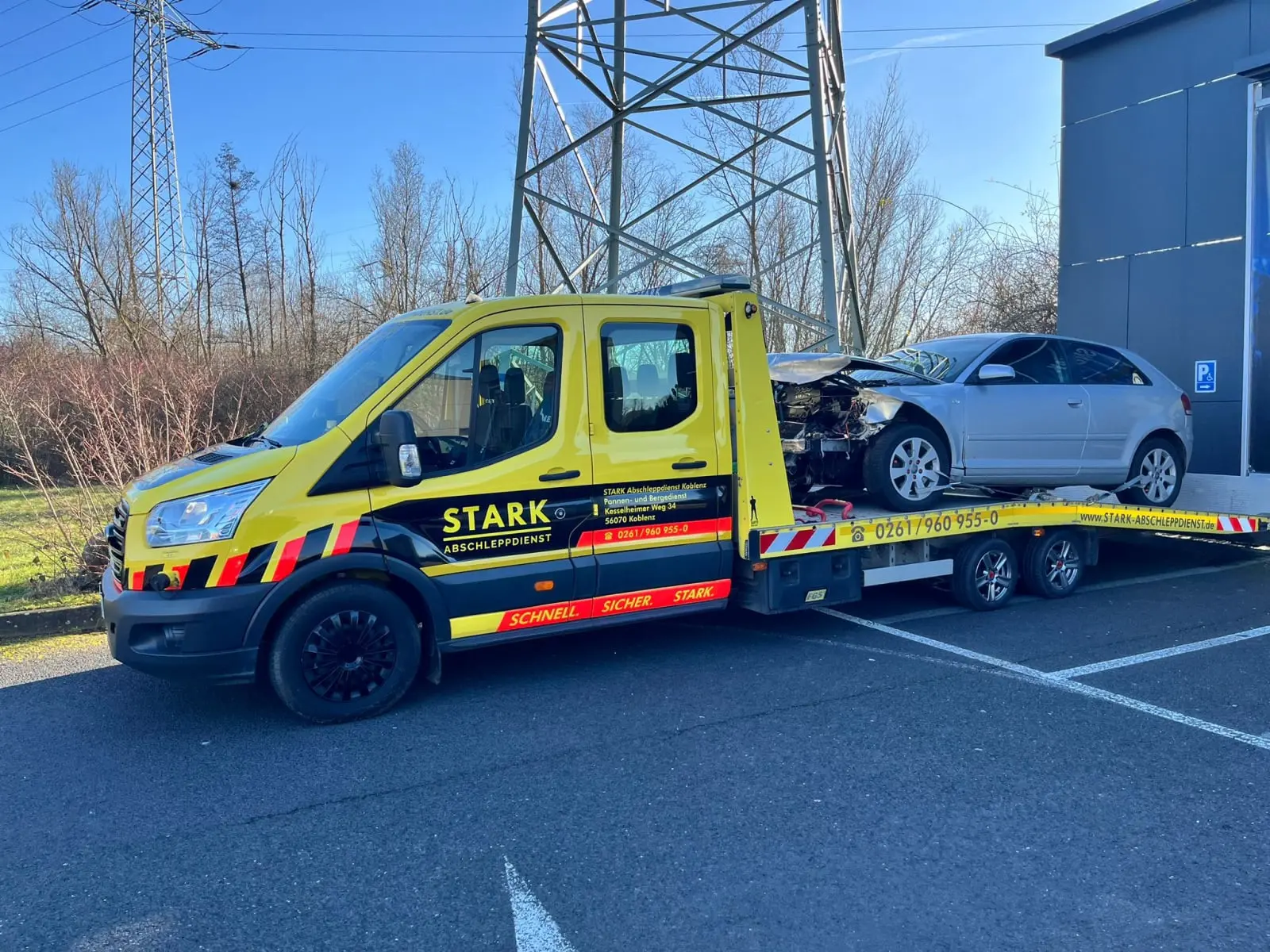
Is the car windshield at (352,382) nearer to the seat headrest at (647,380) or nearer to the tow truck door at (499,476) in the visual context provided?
the tow truck door at (499,476)

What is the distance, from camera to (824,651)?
6.49 metres

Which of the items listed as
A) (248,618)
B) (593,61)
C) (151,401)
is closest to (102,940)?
(248,618)

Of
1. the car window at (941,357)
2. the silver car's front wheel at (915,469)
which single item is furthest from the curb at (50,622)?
the car window at (941,357)

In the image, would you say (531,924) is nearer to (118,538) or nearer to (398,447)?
(398,447)

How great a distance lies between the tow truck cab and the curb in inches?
97.6

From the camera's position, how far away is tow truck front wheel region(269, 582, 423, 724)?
16.2 feet

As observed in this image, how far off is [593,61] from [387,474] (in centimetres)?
850

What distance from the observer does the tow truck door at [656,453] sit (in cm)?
568

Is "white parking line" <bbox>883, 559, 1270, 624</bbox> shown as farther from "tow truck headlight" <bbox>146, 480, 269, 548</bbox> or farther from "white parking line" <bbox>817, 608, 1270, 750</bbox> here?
"tow truck headlight" <bbox>146, 480, 269, 548</bbox>

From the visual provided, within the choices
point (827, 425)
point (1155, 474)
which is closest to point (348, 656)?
point (827, 425)

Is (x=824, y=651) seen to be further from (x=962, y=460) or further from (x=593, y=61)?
(x=593, y=61)

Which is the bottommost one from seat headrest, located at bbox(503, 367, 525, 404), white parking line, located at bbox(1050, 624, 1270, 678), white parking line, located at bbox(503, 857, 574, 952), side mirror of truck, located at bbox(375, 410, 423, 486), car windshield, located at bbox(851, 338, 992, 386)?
white parking line, located at bbox(503, 857, 574, 952)

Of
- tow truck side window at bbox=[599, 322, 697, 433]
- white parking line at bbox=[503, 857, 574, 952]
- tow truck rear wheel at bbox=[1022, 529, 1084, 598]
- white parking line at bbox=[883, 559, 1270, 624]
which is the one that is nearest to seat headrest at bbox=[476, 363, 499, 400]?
tow truck side window at bbox=[599, 322, 697, 433]

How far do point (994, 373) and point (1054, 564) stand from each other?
1.79 metres
